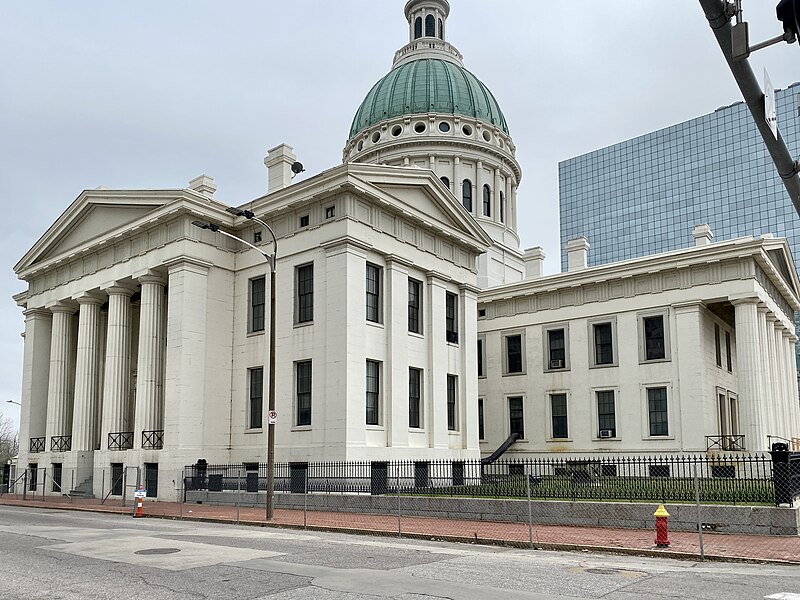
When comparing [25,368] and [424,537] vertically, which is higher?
[25,368]

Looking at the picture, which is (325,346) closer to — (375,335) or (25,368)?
(375,335)

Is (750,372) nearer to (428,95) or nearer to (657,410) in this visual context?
(657,410)

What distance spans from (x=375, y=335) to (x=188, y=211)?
9.83 m

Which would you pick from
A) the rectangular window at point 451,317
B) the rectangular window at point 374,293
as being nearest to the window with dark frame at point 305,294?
the rectangular window at point 374,293

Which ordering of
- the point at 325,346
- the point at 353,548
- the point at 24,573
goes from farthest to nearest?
the point at 325,346 < the point at 353,548 < the point at 24,573

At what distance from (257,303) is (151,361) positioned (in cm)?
558

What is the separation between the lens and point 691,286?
42.9 metres

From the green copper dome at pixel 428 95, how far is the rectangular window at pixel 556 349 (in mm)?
A: 24919

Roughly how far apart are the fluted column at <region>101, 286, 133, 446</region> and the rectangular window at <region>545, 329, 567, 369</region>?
23.9 metres

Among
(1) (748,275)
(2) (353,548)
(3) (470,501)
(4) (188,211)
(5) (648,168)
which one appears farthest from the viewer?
(5) (648,168)

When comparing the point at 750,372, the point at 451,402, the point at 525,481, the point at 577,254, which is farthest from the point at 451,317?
the point at 525,481

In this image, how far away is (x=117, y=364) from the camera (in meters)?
39.4

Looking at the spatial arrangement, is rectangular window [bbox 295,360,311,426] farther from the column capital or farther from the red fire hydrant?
the red fire hydrant

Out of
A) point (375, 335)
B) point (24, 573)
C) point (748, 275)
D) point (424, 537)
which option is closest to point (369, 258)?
point (375, 335)
